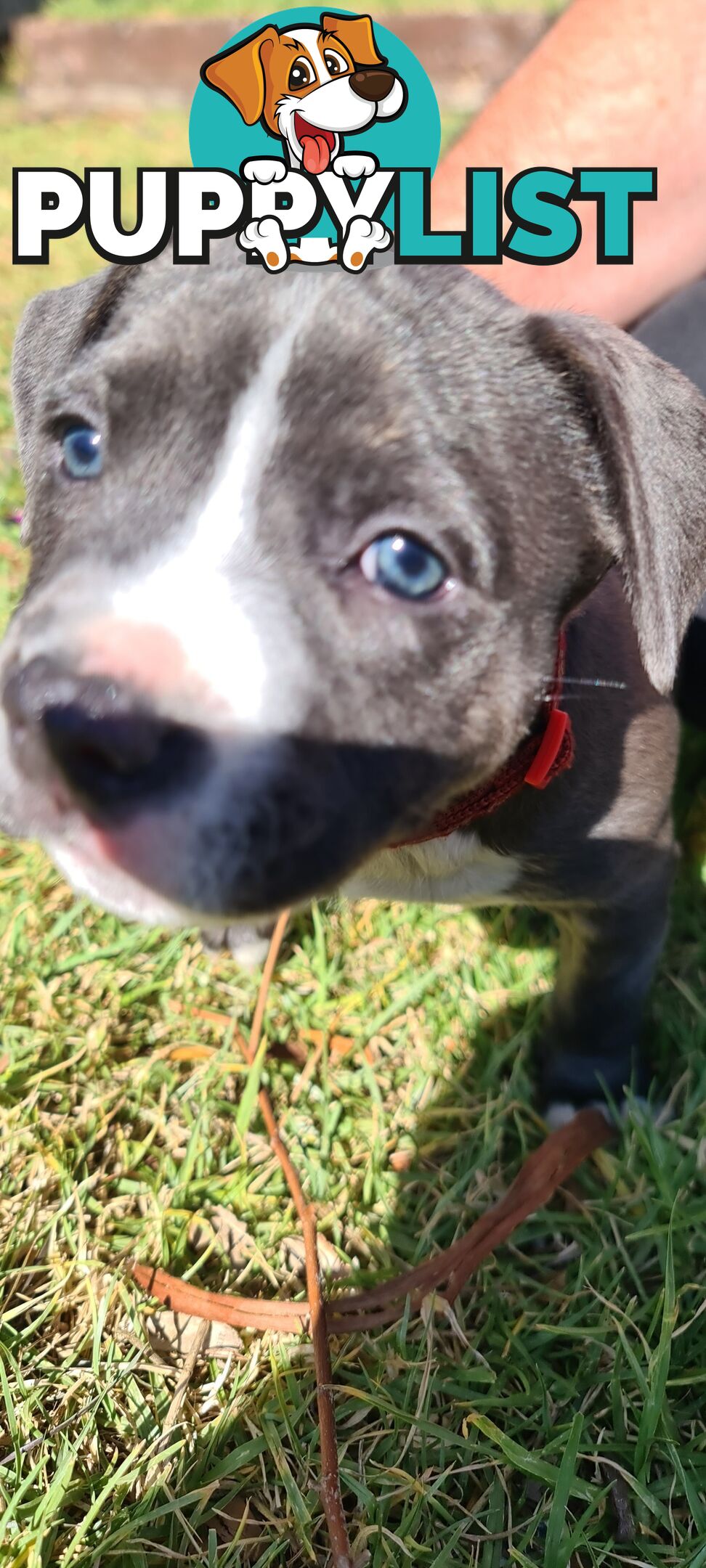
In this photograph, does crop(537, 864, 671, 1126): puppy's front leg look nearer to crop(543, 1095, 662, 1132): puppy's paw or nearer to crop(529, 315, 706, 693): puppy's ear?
crop(543, 1095, 662, 1132): puppy's paw

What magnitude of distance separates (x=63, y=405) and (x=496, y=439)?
2.33ft

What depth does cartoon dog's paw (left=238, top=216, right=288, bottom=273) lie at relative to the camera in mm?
1951

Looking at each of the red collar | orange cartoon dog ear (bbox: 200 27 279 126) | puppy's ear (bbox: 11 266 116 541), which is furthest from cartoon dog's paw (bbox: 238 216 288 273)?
orange cartoon dog ear (bbox: 200 27 279 126)

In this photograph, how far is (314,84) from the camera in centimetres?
303

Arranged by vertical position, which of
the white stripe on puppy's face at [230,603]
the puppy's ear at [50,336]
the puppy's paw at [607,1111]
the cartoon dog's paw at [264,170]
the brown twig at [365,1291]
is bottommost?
the brown twig at [365,1291]

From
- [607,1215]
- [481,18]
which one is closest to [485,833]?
[607,1215]

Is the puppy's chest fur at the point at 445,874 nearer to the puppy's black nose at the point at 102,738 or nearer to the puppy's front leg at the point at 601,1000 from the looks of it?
the puppy's front leg at the point at 601,1000

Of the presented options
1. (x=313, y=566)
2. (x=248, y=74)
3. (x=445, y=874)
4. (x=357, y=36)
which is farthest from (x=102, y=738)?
(x=357, y=36)

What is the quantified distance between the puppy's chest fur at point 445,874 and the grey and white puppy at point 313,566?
0.08ft

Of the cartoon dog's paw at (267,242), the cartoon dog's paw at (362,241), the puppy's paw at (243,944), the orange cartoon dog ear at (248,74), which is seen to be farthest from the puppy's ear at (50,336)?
the orange cartoon dog ear at (248,74)

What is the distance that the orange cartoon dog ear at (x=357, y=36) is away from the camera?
10.5 ft

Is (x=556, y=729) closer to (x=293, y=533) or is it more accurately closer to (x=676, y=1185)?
(x=293, y=533)

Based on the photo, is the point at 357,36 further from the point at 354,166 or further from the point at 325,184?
the point at 325,184

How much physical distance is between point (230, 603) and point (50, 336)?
99cm
